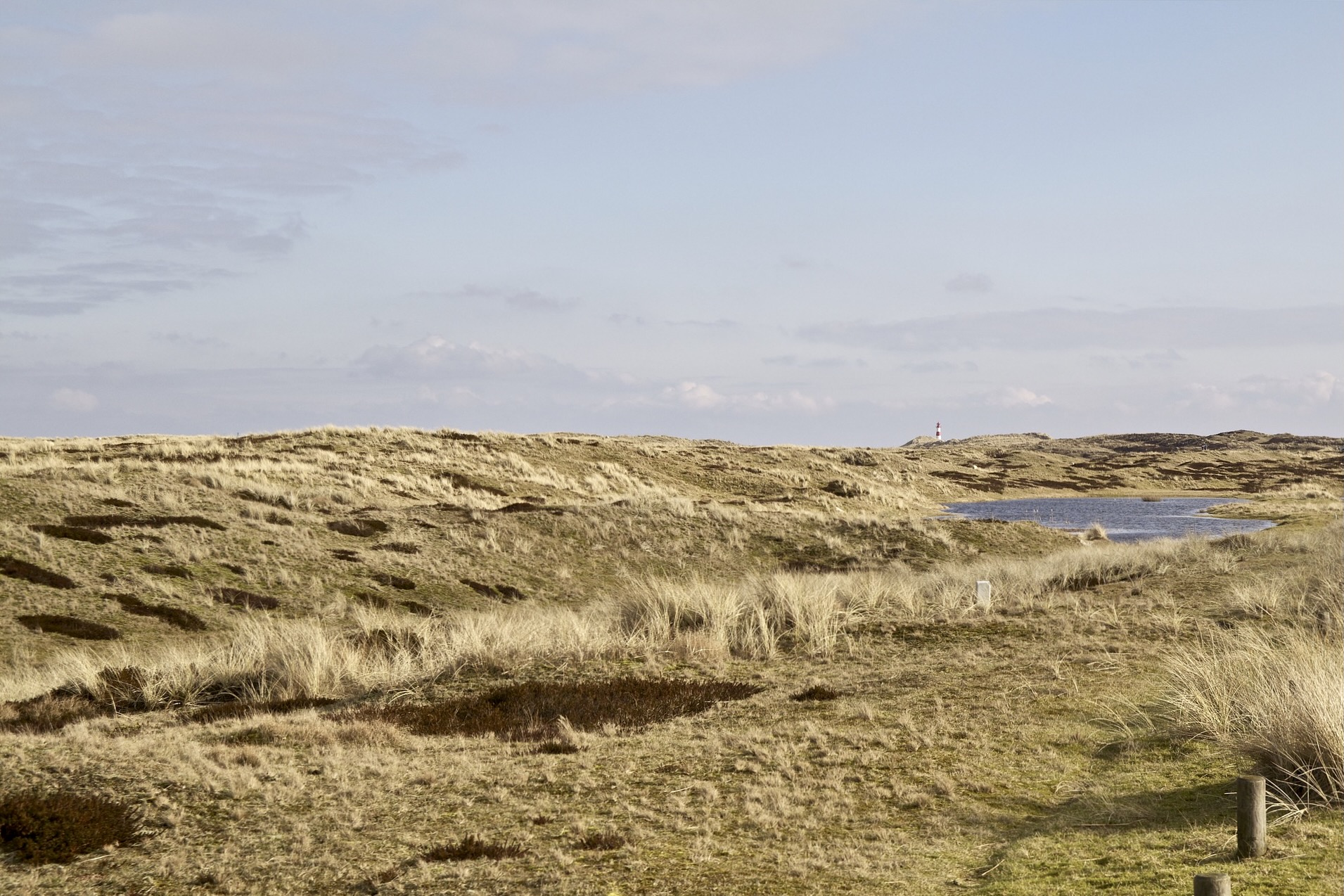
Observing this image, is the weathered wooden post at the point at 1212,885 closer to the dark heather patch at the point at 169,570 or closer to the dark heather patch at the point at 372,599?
the dark heather patch at the point at 372,599

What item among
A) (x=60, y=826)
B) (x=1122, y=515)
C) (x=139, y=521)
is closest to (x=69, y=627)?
(x=139, y=521)

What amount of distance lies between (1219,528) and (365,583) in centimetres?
4135

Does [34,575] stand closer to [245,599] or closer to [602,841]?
[245,599]

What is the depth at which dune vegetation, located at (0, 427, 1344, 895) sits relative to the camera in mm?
7715

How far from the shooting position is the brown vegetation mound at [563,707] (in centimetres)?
1217

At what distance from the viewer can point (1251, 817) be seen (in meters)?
7.07

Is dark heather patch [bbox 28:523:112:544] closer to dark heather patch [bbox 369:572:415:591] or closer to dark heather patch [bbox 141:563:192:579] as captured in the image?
dark heather patch [bbox 141:563:192:579]

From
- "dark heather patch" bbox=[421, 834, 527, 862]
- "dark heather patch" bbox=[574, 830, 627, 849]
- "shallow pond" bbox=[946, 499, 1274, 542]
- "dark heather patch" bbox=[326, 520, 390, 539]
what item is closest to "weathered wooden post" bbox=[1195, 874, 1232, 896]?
"dark heather patch" bbox=[574, 830, 627, 849]

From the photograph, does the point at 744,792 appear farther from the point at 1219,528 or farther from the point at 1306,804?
the point at 1219,528

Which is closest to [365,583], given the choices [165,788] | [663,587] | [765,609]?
[663,587]

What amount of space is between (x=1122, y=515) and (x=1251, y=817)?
6131 cm

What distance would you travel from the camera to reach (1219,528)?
49.6m

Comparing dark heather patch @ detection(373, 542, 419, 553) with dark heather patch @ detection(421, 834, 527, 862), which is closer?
dark heather patch @ detection(421, 834, 527, 862)

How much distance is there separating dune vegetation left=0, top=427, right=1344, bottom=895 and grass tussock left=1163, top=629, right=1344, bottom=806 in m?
0.04
